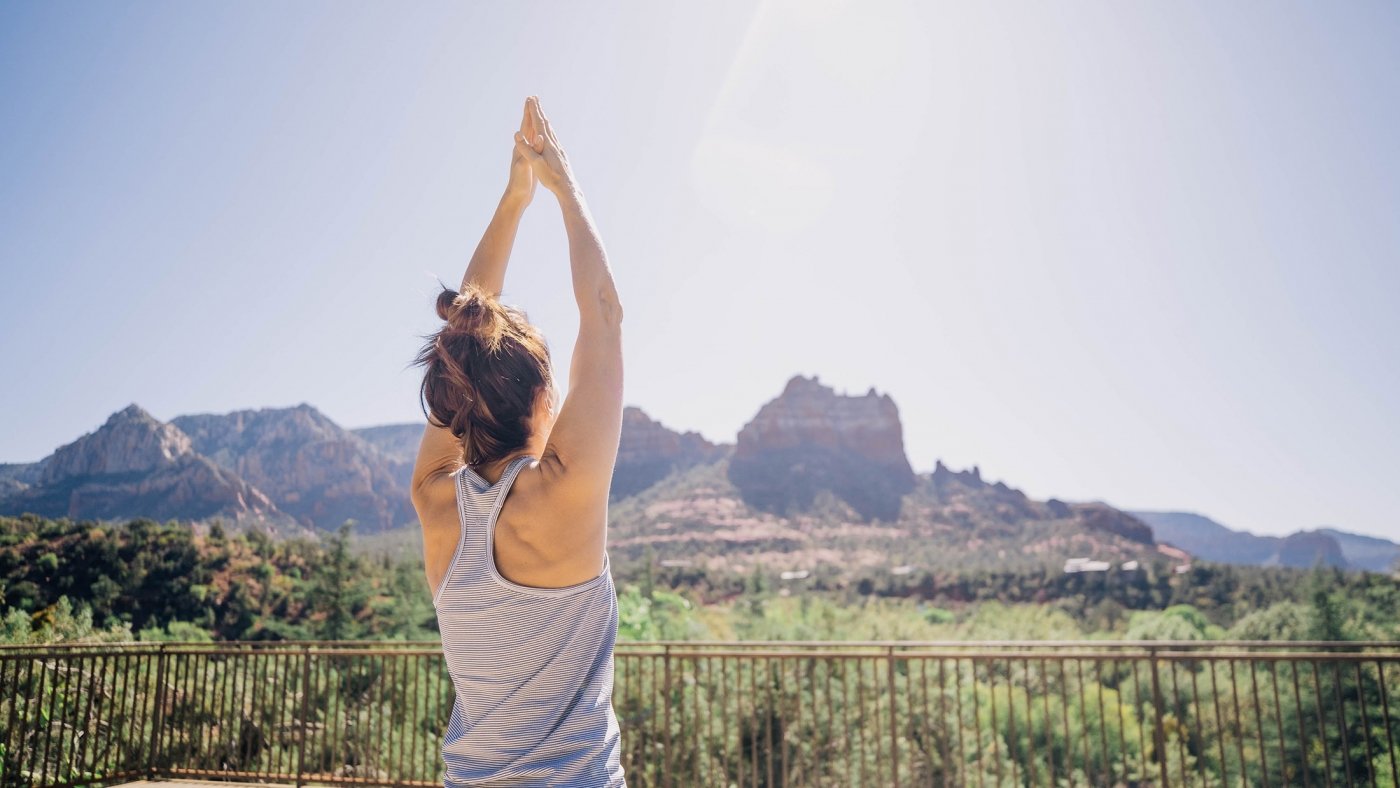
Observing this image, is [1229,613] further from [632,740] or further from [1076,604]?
[632,740]

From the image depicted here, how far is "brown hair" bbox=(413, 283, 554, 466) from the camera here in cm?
99

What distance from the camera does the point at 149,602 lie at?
62.5ft

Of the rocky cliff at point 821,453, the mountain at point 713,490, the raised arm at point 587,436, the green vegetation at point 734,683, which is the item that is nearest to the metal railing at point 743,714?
the green vegetation at point 734,683

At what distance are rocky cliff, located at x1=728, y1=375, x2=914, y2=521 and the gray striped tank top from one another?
2697 inches

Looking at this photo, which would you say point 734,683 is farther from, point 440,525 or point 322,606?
point 322,606

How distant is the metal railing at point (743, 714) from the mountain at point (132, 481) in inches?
567

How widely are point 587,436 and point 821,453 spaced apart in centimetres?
8200

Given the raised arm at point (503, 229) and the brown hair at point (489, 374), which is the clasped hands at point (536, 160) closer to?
the raised arm at point (503, 229)

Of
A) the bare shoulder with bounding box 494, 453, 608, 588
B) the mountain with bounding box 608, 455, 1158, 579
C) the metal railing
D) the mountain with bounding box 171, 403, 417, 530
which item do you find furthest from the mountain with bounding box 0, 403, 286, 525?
the bare shoulder with bounding box 494, 453, 608, 588

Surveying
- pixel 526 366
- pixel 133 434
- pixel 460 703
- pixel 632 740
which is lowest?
pixel 632 740

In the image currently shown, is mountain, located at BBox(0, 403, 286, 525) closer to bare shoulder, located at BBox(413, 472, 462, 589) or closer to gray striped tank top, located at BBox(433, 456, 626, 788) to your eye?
bare shoulder, located at BBox(413, 472, 462, 589)

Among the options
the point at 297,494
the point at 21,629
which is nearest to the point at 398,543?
the point at 297,494

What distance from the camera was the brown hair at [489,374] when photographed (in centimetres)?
99

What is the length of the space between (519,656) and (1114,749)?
15057 millimetres
